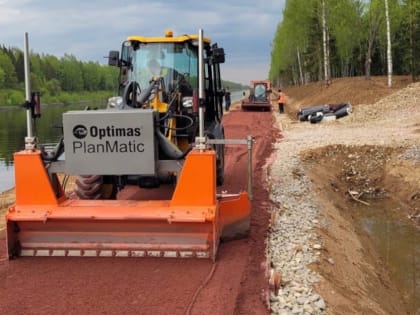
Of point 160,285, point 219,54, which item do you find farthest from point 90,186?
point 219,54

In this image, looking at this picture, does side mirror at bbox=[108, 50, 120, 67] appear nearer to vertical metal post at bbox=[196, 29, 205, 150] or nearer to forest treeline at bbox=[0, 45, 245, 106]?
vertical metal post at bbox=[196, 29, 205, 150]

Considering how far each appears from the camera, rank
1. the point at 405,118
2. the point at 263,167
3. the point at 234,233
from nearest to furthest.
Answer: the point at 234,233 → the point at 263,167 → the point at 405,118

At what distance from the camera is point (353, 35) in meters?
43.7

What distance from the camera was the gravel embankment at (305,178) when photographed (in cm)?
534

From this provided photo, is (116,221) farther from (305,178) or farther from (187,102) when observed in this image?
(305,178)

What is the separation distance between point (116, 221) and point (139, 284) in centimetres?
84

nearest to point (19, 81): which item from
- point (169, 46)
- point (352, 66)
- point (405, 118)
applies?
point (352, 66)

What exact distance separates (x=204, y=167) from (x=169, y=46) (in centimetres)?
326

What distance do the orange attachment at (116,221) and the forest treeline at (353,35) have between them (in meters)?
27.6

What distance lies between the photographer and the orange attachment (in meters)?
5.93

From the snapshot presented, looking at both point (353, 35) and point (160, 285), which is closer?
point (160, 285)

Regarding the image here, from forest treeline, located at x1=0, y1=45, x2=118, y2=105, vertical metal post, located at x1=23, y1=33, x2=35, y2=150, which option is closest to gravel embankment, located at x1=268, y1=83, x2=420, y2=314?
vertical metal post, located at x1=23, y1=33, x2=35, y2=150

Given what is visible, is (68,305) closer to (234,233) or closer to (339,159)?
(234,233)

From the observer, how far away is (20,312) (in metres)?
4.87
